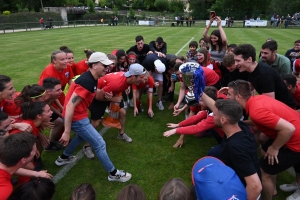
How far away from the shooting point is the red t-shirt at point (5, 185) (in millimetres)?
2219

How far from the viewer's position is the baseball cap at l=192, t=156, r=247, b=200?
6.91ft

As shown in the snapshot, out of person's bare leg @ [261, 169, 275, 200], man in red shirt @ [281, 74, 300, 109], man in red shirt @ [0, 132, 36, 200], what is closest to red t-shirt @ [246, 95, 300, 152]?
person's bare leg @ [261, 169, 275, 200]

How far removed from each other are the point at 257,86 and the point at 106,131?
3553 millimetres

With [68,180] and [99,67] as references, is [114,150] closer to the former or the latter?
[68,180]

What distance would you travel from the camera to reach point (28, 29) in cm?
3347

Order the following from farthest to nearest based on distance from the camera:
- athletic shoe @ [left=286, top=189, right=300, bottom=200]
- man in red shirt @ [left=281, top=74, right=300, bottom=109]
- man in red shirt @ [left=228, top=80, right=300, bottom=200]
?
man in red shirt @ [left=281, top=74, right=300, bottom=109], athletic shoe @ [left=286, top=189, right=300, bottom=200], man in red shirt @ [left=228, top=80, right=300, bottom=200]

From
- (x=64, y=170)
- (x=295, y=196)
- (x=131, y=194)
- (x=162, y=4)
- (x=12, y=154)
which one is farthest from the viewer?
(x=162, y=4)

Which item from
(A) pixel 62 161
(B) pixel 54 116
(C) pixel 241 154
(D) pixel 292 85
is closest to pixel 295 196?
(C) pixel 241 154

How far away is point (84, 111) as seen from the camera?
3.71m


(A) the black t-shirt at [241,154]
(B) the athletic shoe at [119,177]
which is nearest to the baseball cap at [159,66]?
(B) the athletic shoe at [119,177]

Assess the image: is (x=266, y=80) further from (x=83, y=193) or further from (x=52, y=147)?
(x=52, y=147)

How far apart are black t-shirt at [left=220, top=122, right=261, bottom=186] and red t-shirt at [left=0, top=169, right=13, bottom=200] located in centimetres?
239

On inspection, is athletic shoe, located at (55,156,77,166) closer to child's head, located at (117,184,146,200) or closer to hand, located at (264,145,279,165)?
child's head, located at (117,184,146,200)

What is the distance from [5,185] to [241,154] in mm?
2509
